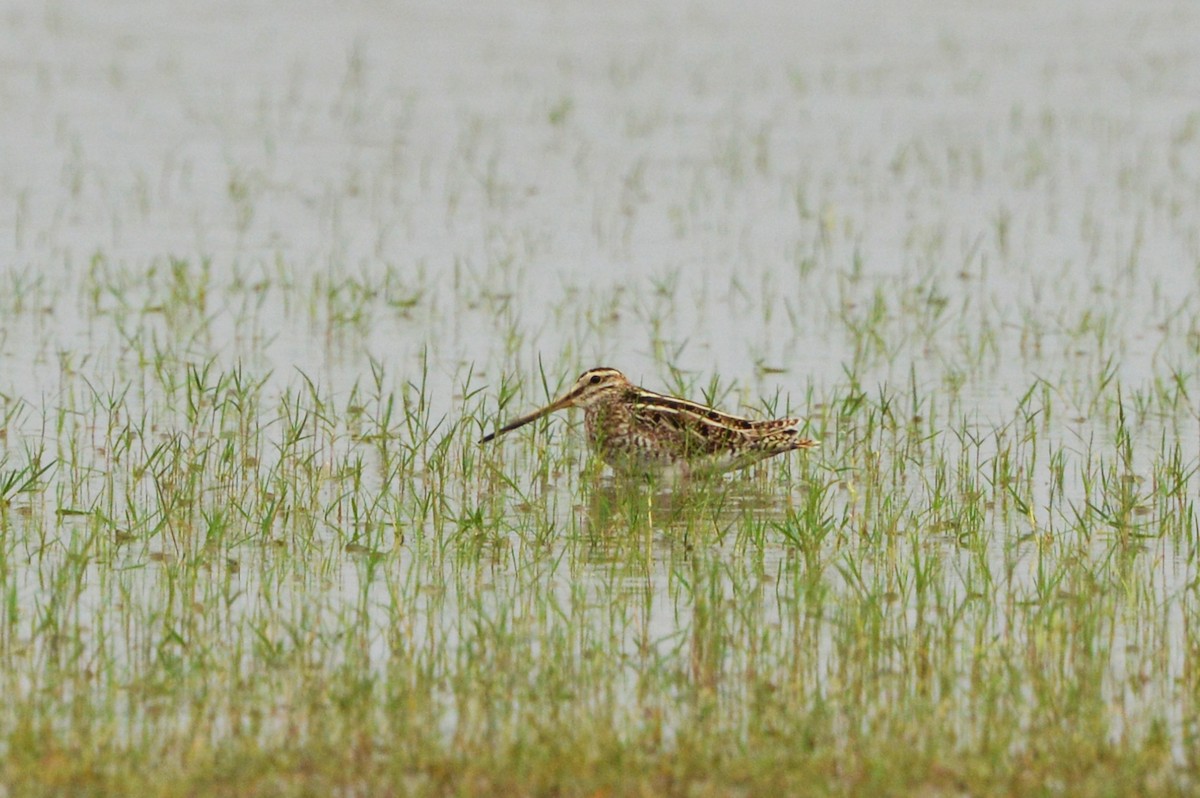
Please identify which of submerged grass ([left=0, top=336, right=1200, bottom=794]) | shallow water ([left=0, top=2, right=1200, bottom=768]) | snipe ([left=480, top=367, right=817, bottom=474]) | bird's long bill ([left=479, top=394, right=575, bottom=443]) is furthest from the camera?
bird's long bill ([left=479, top=394, right=575, bottom=443])

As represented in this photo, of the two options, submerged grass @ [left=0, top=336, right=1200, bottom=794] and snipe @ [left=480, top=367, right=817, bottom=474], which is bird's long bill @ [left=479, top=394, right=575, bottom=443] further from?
submerged grass @ [left=0, top=336, right=1200, bottom=794]

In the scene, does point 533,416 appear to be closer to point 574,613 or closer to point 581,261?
point 574,613

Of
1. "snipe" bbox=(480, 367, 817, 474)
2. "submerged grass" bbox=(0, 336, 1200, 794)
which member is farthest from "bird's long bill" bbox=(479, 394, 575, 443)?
"submerged grass" bbox=(0, 336, 1200, 794)

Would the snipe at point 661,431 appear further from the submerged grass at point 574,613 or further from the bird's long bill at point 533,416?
the submerged grass at point 574,613

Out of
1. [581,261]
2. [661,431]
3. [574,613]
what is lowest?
[574,613]

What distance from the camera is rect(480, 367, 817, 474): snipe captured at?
1061 cm

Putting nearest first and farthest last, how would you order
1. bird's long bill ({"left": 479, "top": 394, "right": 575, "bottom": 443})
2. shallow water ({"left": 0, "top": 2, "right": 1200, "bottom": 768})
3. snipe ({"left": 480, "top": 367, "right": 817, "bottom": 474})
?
shallow water ({"left": 0, "top": 2, "right": 1200, "bottom": 768}), snipe ({"left": 480, "top": 367, "right": 817, "bottom": 474}), bird's long bill ({"left": 479, "top": 394, "right": 575, "bottom": 443})

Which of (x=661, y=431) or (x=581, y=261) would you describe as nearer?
(x=661, y=431)

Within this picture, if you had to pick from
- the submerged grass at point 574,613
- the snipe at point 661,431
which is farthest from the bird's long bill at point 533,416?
the submerged grass at point 574,613

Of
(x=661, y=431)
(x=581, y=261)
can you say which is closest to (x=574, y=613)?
(x=661, y=431)

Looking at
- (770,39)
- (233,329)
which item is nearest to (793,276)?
(233,329)

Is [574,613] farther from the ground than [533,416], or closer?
closer

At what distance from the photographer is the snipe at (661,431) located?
1061 cm

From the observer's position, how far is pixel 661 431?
35.7 feet
